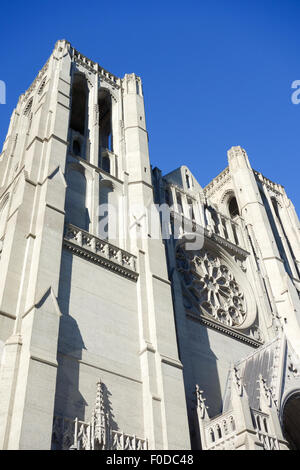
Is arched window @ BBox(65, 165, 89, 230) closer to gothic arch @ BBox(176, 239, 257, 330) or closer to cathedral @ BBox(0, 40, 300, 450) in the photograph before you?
cathedral @ BBox(0, 40, 300, 450)

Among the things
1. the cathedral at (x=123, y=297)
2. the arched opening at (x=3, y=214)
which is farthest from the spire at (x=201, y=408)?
the arched opening at (x=3, y=214)

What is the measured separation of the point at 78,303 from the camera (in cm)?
1411

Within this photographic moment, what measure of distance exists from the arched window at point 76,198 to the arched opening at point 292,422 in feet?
30.4

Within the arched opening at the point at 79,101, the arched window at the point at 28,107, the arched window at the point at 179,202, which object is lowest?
the arched window at the point at 179,202

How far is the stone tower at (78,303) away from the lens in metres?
11.3

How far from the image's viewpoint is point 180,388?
1391 cm

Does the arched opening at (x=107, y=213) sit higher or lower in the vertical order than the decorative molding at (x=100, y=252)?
higher

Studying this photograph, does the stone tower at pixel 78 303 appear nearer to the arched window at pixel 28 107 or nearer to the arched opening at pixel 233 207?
the arched window at pixel 28 107

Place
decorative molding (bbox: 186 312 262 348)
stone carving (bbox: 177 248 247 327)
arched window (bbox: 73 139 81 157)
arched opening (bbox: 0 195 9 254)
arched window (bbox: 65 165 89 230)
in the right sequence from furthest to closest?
1. arched window (bbox: 73 139 81 157)
2. stone carving (bbox: 177 248 247 327)
3. decorative molding (bbox: 186 312 262 348)
4. arched opening (bbox: 0 195 9 254)
5. arched window (bbox: 65 165 89 230)

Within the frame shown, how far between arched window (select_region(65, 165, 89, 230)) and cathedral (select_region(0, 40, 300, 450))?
0.19ft

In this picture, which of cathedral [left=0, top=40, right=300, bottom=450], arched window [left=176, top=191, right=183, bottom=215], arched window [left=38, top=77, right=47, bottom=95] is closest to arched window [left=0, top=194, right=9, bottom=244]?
cathedral [left=0, top=40, right=300, bottom=450]

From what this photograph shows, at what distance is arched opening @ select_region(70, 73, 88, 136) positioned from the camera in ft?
83.2
